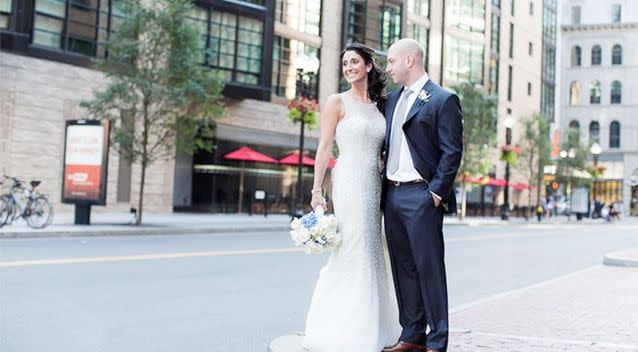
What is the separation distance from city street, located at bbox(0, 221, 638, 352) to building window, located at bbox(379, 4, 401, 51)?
90.9 ft

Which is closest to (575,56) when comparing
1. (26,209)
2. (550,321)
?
(26,209)

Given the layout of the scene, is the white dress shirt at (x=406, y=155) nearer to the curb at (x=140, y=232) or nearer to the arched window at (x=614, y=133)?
the curb at (x=140, y=232)

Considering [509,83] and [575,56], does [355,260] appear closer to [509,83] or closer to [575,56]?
[509,83]

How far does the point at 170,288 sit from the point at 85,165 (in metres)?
13.2

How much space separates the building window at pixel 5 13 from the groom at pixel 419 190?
24.8 metres

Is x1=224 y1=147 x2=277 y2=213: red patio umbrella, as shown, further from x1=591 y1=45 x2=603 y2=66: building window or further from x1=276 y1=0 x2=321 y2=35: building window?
x1=591 y1=45 x2=603 y2=66: building window

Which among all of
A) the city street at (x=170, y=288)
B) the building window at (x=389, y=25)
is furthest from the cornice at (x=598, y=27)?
the city street at (x=170, y=288)

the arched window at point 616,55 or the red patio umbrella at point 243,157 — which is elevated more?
the arched window at point 616,55

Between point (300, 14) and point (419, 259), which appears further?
point (300, 14)

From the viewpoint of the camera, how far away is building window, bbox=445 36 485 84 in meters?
52.2

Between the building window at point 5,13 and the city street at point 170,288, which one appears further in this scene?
the building window at point 5,13

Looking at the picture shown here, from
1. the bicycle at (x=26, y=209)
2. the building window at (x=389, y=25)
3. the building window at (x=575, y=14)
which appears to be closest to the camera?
the bicycle at (x=26, y=209)

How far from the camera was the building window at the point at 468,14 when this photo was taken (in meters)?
51.7

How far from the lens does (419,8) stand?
49.2 meters
